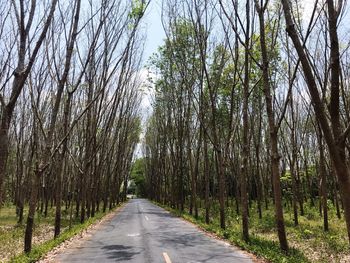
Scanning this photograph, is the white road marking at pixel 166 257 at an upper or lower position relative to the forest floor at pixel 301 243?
upper

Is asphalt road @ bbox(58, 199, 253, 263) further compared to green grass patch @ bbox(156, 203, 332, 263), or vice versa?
green grass patch @ bbox(156, 203, 332, 263)

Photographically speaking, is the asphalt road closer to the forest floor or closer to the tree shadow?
the tree shadow

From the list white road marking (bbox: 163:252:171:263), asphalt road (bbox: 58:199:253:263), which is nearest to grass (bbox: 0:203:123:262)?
asphalt road (bbox: 58:199:253:263)

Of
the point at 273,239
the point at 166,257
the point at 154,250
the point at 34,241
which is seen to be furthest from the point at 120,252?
the point at 273,239

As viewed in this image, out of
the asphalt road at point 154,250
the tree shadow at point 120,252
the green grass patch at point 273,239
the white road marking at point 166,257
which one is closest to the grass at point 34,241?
the asphalt road at point 154,250

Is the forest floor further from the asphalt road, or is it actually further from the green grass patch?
the asphalt road

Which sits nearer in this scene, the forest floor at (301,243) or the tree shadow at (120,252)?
the tree shadow at (120,252)

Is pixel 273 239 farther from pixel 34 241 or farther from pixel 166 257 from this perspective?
pixel 34 241

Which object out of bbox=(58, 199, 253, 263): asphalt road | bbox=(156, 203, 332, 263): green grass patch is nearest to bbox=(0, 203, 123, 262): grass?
bbox=(58, 199, 253, 263): asphalt road

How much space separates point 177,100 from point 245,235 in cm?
1520

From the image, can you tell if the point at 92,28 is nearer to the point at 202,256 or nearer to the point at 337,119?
the point at 202,256

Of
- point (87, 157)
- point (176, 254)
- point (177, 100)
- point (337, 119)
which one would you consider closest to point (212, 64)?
point (177, 100)

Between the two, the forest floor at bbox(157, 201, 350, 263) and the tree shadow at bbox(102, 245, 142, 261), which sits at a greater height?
the tree shadow at bbox(102, 245, 142, 261)

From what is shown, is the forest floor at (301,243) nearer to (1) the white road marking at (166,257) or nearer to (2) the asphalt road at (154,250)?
(2) the asphalt road at (154,250)
